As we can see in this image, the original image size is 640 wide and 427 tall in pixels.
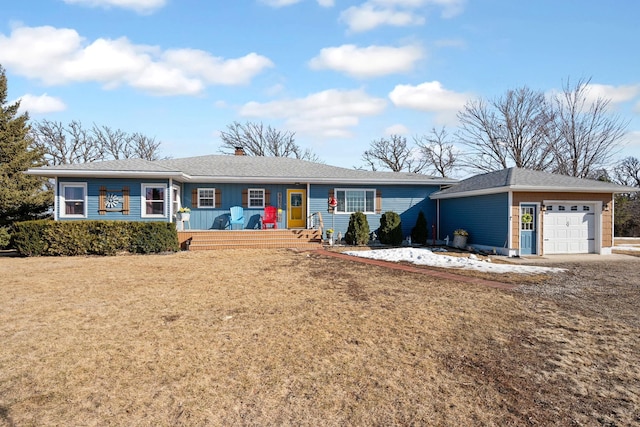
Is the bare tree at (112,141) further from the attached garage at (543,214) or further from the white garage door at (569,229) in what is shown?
the white garage door at (569,229)

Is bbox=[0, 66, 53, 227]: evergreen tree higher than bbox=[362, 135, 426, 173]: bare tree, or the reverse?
bbox=[362, 135, 426, 173]: bare tree

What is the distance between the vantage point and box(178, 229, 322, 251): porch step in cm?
1267

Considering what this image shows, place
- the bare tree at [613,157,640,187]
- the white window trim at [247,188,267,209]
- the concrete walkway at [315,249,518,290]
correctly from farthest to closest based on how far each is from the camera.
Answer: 1. the bare tree at [613,157,640,187]
2. the white window trim at [247,188,267,209]
3. the concrete walkway at [315,249,518,290]

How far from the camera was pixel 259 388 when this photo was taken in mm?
2863

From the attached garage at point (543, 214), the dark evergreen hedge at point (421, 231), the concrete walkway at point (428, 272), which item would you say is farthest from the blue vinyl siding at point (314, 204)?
the concrete walkway at point (428, 272)

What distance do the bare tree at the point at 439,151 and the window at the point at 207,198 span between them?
2409cm

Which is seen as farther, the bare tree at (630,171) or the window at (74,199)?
the bare tree at (630,171)

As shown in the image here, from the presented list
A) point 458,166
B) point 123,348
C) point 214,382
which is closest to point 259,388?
point 214,382

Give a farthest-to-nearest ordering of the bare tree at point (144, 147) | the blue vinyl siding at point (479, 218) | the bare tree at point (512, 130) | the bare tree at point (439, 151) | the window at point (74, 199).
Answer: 1. the bare tree at point (144, 147)
2. the bare tree at point (439, 151)
3. the bare tree at point (512, 130)
4. the window at point (74, 199)
5. the blue vinyl siding at point (479, 218)

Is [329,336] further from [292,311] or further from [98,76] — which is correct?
[98,76]

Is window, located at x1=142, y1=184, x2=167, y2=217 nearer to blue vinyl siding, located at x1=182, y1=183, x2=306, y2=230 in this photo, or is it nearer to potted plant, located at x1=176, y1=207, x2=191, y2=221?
potted plant, located at x1=176, y1=207, x2=191, y2=221

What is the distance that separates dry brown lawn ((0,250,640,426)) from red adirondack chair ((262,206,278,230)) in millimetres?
7918

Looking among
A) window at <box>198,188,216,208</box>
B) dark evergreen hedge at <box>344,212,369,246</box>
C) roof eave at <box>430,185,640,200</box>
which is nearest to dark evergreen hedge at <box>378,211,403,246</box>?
dark evergreen hedge at <box>344,212,369,246</box>

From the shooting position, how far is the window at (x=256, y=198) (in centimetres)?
1523
